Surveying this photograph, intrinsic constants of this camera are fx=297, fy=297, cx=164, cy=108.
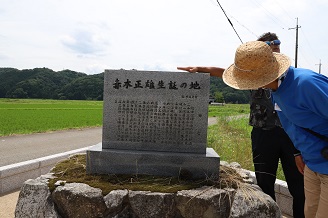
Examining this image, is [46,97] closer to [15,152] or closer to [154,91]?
[15,152]

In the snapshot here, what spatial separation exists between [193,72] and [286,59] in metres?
1.61

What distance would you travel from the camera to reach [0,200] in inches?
161

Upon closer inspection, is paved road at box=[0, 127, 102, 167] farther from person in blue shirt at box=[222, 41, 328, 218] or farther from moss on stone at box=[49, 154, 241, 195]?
person in blue shirt at box=[222, 41, 328, 218]

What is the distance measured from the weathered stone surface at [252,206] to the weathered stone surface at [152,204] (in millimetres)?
620

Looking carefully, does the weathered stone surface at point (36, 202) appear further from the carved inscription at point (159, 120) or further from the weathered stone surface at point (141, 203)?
the carved inscription at point (159, 120)

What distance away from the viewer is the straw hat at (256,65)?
2.00m

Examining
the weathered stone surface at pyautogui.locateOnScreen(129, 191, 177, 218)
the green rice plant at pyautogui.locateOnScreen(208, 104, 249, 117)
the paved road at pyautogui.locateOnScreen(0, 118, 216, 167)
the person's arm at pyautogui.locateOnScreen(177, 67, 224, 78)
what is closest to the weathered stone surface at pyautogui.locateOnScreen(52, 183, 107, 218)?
the weathered stone surface at pyautogui.locateOnScreen(129, 191, 177, 218)

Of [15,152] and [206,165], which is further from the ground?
[206,165]

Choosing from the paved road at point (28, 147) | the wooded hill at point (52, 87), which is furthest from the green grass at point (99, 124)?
the wooded hill at point (52, 87)

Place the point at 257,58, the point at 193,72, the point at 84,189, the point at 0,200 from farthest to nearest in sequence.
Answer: the point at 0,200 < the point at 193,72 < the point at 84,189 < the point at 257,58

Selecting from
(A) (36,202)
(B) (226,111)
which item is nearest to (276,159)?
(A) (36,202)

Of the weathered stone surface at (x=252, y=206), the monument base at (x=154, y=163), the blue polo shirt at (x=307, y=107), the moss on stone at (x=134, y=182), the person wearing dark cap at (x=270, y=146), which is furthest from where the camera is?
the monument base at (x=154, y=163)

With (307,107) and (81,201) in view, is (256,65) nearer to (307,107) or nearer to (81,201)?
(307,107)

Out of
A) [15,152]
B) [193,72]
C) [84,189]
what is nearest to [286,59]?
[193,72]
